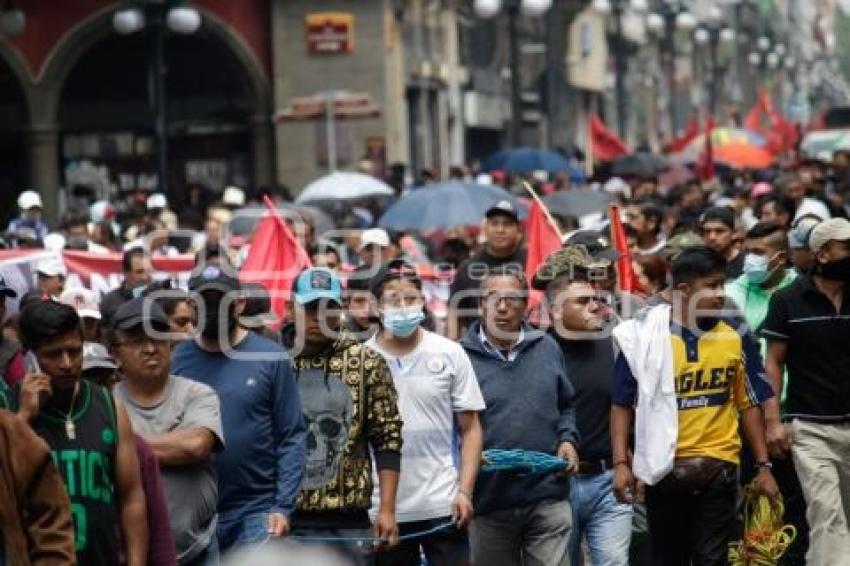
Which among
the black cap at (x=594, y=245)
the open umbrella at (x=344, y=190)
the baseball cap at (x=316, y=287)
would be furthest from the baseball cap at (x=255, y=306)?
the open umbrella at (x=344, y=190)

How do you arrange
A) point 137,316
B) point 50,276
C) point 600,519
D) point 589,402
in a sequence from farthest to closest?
point 50,276 → point 589,402 → point 600,519 → point 137,316

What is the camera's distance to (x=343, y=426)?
879 cm

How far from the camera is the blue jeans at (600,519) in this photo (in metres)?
10.0

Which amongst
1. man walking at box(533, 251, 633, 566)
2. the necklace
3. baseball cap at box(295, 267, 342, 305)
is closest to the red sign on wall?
man walking at box(533, 251, 633, 566)

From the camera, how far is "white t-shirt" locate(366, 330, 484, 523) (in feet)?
30.0

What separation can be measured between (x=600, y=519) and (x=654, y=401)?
94 centimetres

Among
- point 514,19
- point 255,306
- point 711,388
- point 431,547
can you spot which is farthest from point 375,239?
point 514,19

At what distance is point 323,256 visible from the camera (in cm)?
1415

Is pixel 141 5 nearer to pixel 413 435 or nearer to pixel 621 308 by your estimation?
pixel 621 308

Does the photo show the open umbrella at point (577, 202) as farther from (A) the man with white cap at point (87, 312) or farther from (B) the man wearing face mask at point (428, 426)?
(B) the man wearing face mask at point (428, 426)

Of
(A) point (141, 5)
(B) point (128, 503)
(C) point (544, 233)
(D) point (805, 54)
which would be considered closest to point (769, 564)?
(B) point (128, 503)

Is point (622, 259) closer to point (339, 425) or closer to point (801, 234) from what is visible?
point (801, 234)

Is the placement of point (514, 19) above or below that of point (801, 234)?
above

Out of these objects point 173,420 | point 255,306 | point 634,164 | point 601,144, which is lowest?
point 173,420
